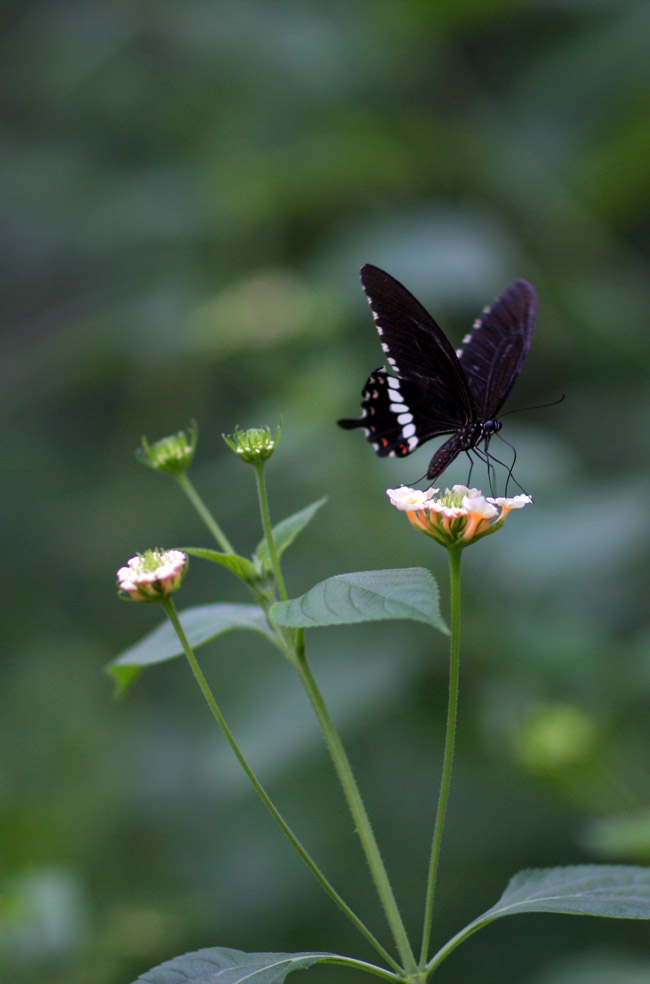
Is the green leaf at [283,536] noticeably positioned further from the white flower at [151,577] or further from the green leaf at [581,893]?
the green leaf at [581,893]

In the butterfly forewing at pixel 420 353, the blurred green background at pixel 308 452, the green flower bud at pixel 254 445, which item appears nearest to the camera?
the green flower bud at pixel 254 445

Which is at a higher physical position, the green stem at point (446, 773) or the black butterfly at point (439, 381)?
the black butterfly at point (439, 381)

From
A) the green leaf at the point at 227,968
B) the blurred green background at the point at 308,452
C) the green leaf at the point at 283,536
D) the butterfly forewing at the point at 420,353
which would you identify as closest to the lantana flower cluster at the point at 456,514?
the green leaf at the point at 283,536

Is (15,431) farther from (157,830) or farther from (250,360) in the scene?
(157,830)

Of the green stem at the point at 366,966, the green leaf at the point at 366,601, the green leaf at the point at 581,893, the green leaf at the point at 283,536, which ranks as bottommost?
the green leaf at the point at 581,893

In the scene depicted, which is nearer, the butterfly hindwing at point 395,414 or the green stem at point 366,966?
the green stem at point 366,966

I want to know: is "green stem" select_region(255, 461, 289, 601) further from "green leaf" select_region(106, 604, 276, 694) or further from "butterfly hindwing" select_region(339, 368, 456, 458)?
"butterfly hindwing" select_region(339, 368, 456, 458)

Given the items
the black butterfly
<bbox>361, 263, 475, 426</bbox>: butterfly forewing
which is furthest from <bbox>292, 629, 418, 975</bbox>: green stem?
<bbox>361, 263, 475, 426</bbox>: butterfly forewing
